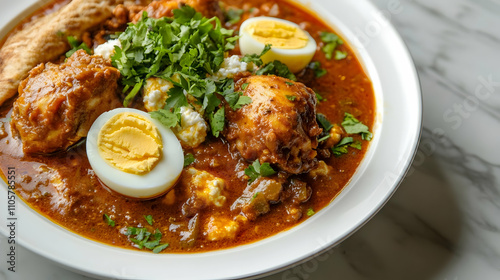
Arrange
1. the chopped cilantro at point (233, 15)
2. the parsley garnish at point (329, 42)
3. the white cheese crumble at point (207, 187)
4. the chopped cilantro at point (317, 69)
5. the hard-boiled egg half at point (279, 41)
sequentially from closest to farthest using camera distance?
the white cheese crumble at point (207, 187)
the hard-boiled egg half at point (279, 41)
the chopped cilantro at point (317, 69)
the parsley garnish at point (329, 42)
the chopped cilantro at point (233, 15)

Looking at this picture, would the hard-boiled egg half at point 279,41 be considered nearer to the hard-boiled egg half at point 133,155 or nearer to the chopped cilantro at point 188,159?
the chopped cilantro at point 188,159

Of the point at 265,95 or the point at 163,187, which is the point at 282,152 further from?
the point at 163,187

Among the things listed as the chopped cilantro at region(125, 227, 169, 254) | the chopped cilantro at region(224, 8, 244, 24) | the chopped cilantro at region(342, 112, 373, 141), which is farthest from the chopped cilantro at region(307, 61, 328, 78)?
the chopped cilantro at region(125, 227, 169, 254)

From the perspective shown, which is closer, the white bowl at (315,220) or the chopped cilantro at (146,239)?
the white bowl at (315,220)

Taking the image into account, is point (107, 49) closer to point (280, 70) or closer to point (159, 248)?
point (280, 70)

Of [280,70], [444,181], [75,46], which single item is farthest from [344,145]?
[75,46]

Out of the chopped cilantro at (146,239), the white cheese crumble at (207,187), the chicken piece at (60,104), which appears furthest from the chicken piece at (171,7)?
the chopped cilantro at (146,239)
